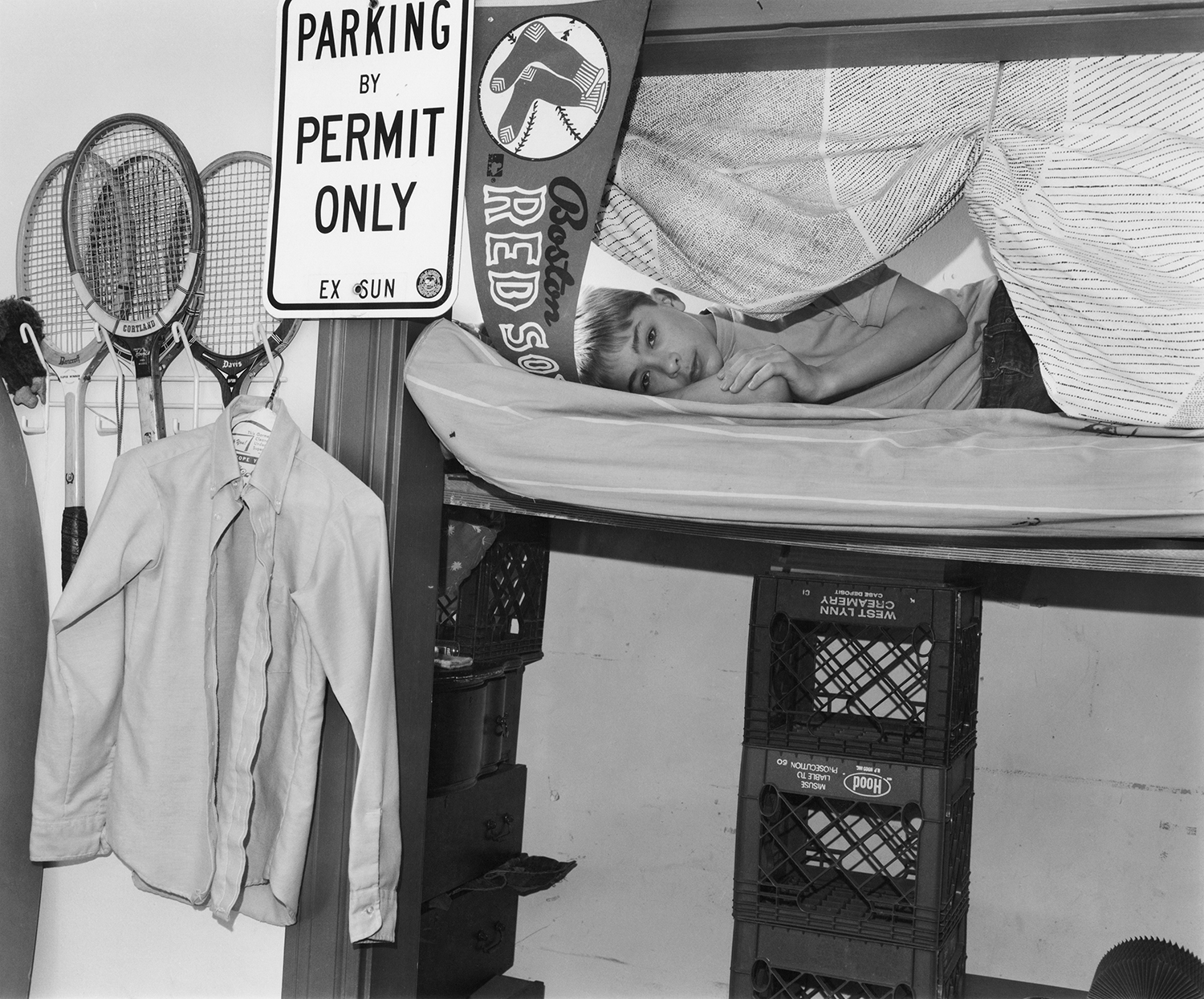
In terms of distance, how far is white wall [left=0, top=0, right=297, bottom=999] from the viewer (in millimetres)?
2275

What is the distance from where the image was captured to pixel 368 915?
6.43 feet

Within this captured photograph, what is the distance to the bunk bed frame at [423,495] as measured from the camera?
5.78 feet

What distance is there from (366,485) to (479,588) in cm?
63

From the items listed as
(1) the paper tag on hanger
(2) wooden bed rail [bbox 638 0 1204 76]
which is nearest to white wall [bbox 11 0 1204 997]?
(1) the paper tag on hanger

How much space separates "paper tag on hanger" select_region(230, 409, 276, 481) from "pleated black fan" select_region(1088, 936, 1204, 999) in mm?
1896

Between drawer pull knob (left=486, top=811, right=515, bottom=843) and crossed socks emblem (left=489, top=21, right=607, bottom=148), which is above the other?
crossed socks emblem (left=489, top=21, right=607, bottom=148)

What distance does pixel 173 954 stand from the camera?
90.7 inches

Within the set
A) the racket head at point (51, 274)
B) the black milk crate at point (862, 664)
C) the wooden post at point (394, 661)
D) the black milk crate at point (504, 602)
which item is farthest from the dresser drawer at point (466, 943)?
the racket head at point (51, 274)

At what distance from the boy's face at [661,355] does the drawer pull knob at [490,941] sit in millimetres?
1526

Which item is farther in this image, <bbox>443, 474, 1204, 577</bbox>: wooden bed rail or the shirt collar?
the shirt collar

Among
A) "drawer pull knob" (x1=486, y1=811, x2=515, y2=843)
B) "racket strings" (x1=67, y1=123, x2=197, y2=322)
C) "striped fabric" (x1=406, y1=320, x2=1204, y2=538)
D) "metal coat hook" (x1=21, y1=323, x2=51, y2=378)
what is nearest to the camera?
"striped fabric" (x1=406, y1=320, x2=1204, y2=538)

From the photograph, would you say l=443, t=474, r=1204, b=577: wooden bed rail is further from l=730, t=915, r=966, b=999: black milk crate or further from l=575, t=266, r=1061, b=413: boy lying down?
l=730, t=915, r=966, b=999: black milk crate

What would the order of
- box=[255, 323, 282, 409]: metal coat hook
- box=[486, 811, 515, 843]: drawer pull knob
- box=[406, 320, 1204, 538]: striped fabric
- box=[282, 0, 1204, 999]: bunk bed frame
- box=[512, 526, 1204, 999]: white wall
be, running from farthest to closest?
box=[486, 811, 515, 843]: drawer pull knob
box=[512, 526, 1204, 999]: white wall
box=[255, 323, 282, 409]: metal coat hook
box=[282, 0, 1204, 999]: bunk bed frame
box=[406, 320, 1204, 538]: striped fabric

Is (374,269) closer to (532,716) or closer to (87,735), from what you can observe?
(87,735)
